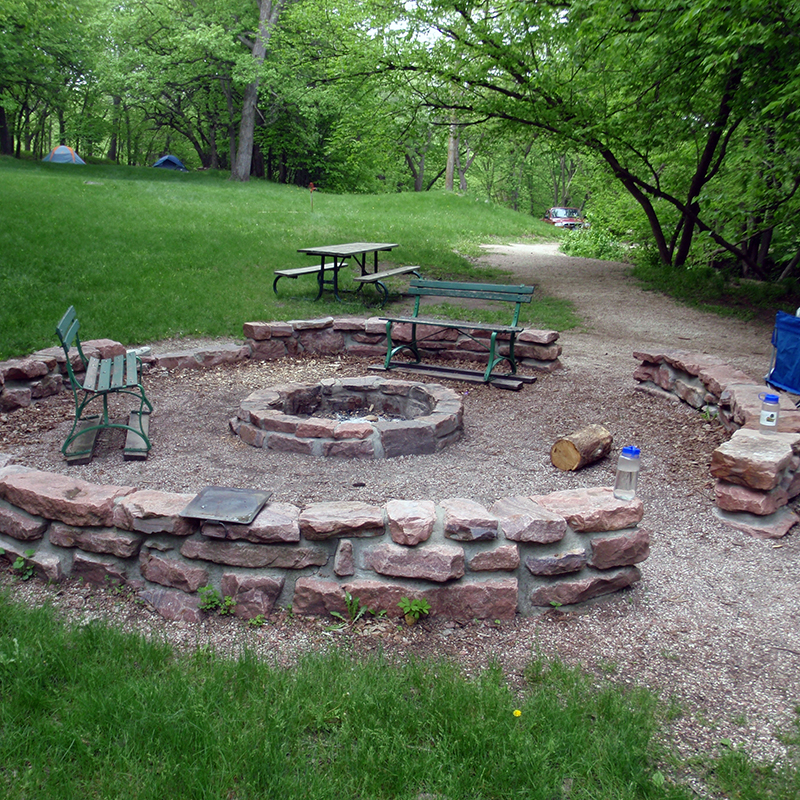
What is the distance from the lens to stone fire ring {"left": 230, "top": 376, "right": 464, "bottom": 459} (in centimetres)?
473

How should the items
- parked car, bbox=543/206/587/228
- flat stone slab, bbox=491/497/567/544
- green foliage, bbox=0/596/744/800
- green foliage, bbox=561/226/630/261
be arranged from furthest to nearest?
parked car, bbox=543/206/587/228, green foliage, bbox=561/226/630/261, flat stone slab, bbox=491/497/567/544, green foliage, bbox=0/596/744/800

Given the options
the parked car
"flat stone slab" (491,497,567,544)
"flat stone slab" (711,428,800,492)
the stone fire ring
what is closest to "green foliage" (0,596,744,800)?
"flat stone slab" (491,497,567,544)

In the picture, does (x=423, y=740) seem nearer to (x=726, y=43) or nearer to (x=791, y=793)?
(x=791, y=793)

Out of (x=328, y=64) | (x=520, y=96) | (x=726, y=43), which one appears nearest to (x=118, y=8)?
(x=328, y=64)

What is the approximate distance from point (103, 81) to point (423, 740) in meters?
32.3

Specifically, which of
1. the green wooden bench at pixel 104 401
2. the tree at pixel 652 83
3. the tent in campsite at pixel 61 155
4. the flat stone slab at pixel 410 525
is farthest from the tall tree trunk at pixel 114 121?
the flat stone slab at pixel 410 525

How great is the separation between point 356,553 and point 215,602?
658mm

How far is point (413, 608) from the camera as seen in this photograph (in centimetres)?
288

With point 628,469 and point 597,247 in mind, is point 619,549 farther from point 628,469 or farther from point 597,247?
point 597,247

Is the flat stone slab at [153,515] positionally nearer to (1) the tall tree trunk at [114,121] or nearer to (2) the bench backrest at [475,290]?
(2) the bench backrest at [475,290]

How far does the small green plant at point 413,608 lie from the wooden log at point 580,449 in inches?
80.0

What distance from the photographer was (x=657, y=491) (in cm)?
434

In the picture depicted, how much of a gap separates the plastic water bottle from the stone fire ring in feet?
6.76

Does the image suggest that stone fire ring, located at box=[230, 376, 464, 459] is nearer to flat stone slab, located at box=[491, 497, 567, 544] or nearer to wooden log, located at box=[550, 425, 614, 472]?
wooden log, located at box=[550, 425, 614, 472]
